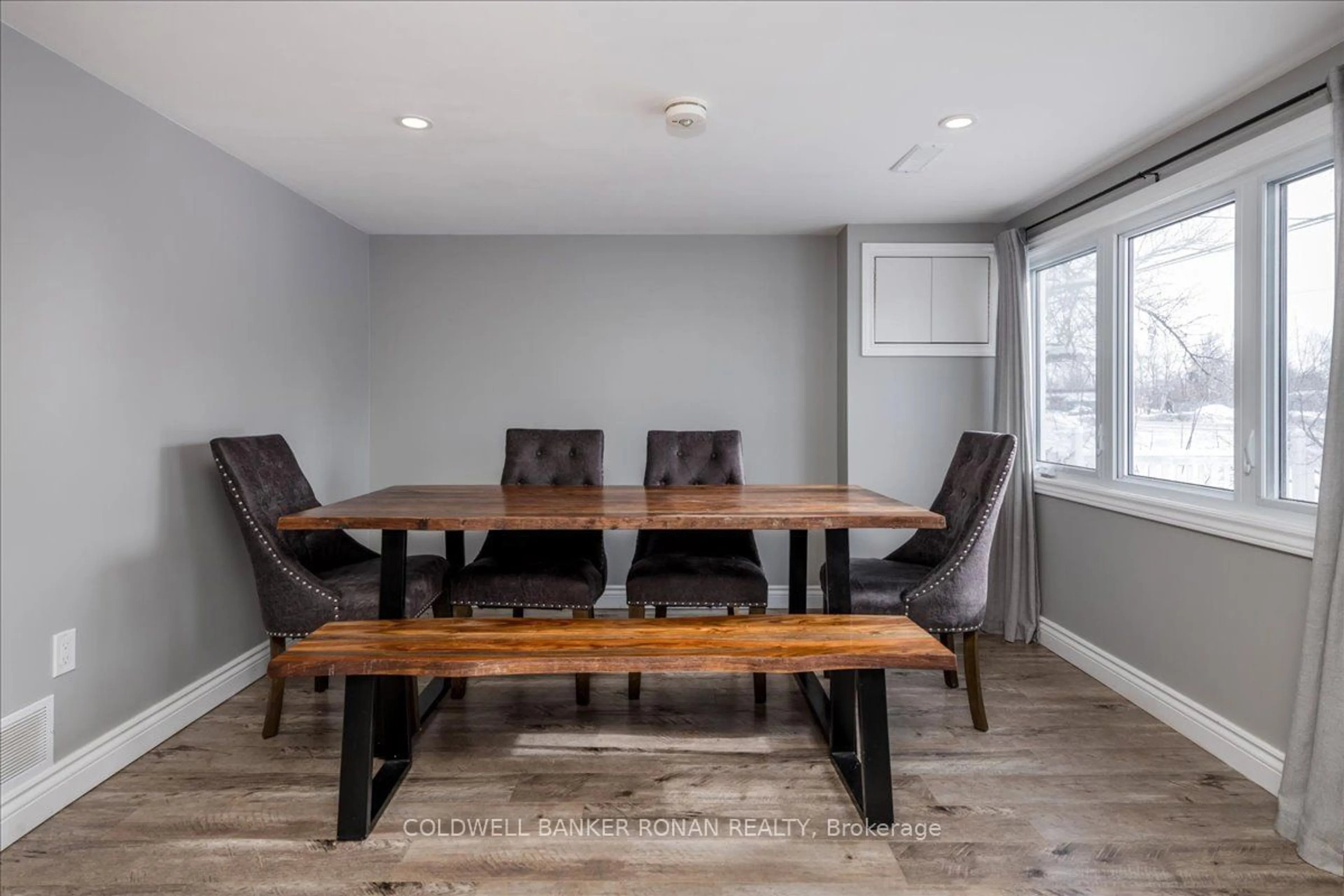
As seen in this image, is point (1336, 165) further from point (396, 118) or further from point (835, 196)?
point (396, 118)

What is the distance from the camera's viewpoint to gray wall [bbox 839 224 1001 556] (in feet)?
13.0

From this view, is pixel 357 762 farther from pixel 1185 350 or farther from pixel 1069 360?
pixel 1069 360

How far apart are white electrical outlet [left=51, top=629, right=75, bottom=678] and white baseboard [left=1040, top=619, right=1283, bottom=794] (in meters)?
3.50

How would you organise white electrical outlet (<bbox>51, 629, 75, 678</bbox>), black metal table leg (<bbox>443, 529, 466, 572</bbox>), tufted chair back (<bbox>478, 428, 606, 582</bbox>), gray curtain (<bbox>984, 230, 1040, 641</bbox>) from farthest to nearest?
gray curtain (<bbox>984, 230, 1040, 641</bbox>) < tufted chair back (<bbox>478, 428, 606, 582</bbox>) < black metal table leg (<bbox>443, 529, 466, 572</bbox>) < white electrical outlet (<bbox>51, 629, 75, 678</bbox>)

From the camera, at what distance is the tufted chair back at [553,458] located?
3348 mm

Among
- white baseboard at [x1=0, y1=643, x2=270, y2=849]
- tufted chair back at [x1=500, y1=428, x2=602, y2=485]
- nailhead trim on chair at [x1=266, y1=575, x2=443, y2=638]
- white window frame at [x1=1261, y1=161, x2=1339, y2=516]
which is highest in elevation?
white window frame at [x1=1261, y1=161, x2=1339, y2=516]

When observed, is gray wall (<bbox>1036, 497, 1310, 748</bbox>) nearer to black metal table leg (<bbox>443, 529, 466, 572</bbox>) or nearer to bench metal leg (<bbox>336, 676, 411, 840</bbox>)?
bench metal leg (<bbox>336, 676, 411, 840</bbox>)

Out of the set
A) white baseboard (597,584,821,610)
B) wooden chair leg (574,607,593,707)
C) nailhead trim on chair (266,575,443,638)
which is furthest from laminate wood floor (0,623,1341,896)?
white baseboard (597,584,821,610)

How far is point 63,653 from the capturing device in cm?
210

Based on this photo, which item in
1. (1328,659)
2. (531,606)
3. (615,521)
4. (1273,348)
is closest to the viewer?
(1328,659)

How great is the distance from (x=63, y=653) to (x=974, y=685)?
294 cm

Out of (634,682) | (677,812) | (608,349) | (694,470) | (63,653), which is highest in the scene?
(608,349)

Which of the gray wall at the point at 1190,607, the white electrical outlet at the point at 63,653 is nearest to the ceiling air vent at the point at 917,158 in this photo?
the gray wall at the point at 1190,607

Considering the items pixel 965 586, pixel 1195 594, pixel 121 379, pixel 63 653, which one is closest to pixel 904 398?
pixel 965 586
